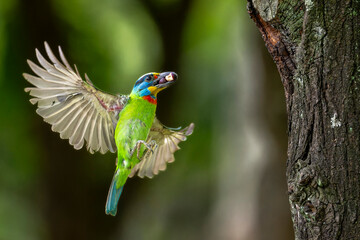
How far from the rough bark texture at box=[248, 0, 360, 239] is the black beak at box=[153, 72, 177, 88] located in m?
0.88

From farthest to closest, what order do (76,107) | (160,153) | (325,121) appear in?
(160,153) → (76,107) → (325,121)

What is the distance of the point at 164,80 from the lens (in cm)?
335

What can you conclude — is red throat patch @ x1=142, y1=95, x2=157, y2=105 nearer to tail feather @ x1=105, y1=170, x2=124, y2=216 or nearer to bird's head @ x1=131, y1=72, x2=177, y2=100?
bird's head @ x1=131, y1=72, x2=177, y2=100

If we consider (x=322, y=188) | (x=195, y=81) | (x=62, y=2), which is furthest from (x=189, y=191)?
(x=322, y=188)

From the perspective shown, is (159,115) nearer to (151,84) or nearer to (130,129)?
(151,84)

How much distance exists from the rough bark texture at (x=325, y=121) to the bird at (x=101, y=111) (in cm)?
91

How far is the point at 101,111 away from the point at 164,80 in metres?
0.56

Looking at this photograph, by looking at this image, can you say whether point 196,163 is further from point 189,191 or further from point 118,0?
point 118,0

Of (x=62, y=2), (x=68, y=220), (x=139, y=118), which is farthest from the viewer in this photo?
(x=62, y=2)

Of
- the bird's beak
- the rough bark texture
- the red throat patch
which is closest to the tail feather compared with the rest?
the red throat patch

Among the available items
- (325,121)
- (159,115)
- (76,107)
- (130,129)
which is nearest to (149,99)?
(130,129)

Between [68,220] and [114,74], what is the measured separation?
2042 millimetres

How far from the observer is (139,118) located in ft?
11.0

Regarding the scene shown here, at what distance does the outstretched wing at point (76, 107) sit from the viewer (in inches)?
134
